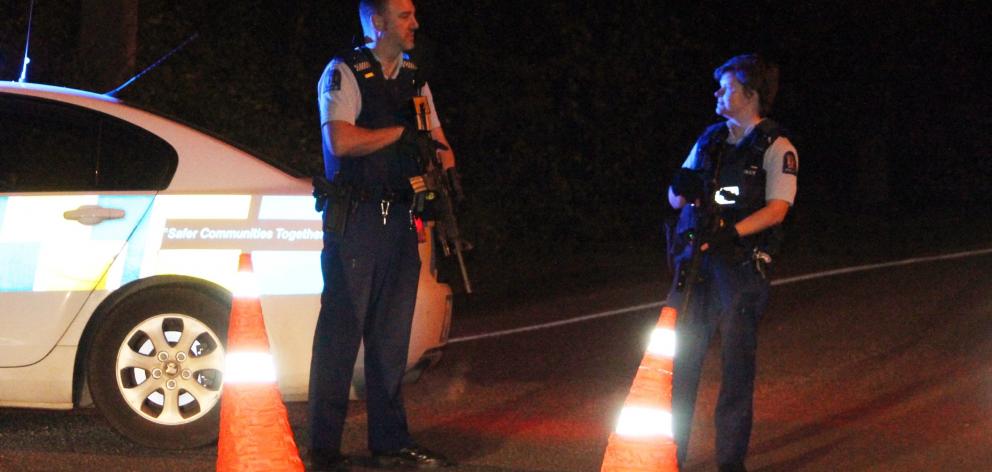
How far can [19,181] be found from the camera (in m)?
6.07

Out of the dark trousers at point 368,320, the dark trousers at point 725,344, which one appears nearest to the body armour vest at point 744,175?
the dark trousers at point 725,344

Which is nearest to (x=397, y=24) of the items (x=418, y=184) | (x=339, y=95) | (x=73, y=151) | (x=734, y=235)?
(x=339, y=95)

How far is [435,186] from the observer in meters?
5.46

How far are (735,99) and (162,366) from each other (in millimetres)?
2573

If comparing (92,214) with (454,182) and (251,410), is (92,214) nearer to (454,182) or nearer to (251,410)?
(454,182)

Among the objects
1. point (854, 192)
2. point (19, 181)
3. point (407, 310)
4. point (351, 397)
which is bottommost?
point (854, 192)

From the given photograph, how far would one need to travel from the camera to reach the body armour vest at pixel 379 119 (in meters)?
5.42

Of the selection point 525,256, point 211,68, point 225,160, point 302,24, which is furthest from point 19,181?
point 525,256

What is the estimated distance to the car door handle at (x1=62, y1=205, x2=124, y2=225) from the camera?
19.6 feet

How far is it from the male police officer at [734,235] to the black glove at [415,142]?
0.94 m

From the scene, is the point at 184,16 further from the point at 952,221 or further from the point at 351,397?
the point at 952,221

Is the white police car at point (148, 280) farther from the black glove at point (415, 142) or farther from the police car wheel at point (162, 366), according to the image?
the black glove at point (415, 142)

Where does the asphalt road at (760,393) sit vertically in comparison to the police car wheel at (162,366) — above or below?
below

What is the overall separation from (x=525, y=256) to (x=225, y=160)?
9043mm
